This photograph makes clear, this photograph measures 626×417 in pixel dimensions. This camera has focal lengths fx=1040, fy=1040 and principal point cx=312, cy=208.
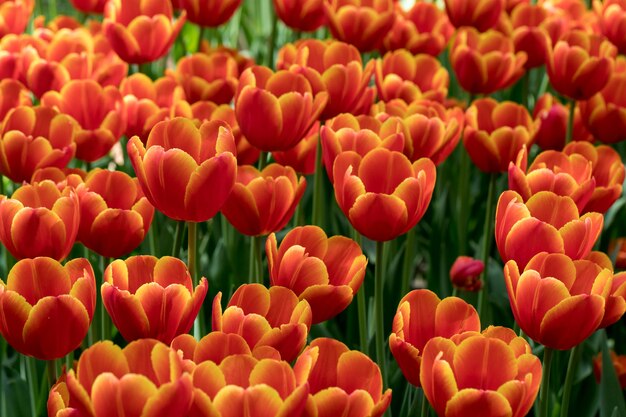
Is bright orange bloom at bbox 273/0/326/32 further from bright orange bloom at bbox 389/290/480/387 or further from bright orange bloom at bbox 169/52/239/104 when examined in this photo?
bright orange bloom at bbox 389/290/480/387

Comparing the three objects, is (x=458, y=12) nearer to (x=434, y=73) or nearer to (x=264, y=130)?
(x=434, y=73)

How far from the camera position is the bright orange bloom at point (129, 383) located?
2.90 feet

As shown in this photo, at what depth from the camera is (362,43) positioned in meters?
2.31

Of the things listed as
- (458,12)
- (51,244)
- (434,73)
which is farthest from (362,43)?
(51,244)

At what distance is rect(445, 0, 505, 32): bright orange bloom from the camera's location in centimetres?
251

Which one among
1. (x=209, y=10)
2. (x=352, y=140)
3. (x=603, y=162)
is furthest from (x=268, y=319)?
(x=209, y=10)

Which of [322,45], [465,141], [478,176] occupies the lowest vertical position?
[478,176]

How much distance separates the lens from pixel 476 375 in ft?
3.37

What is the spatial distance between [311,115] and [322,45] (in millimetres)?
357

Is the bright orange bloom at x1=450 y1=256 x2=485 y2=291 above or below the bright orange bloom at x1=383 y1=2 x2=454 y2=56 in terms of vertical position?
below

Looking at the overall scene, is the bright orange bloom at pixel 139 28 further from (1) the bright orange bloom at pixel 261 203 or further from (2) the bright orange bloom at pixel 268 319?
(2) the bright orange bloom at pixel 268 319

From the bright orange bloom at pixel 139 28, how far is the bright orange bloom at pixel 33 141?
42 centimetres

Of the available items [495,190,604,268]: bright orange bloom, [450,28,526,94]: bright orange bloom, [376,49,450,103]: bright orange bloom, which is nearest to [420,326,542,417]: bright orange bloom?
[495,190,604,268]: bright orange bloom

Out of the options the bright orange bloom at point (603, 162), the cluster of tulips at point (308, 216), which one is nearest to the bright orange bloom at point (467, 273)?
the cluster of tulips at point (308, 216)
